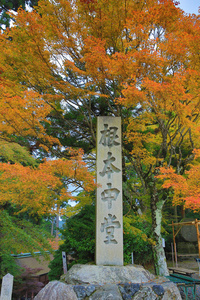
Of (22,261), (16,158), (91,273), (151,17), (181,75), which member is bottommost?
(22,261)

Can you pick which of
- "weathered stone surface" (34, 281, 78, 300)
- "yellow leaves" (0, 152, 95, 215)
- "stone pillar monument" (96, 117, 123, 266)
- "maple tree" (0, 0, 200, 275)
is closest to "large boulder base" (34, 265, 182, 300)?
"weathered stone surface" (34, 281, 78, 300)

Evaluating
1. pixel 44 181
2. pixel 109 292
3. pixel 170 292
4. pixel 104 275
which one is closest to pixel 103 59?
pixel 44 181

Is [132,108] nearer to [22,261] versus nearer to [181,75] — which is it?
[181,75]

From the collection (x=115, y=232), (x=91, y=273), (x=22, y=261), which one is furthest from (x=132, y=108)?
(x=22, y=261)

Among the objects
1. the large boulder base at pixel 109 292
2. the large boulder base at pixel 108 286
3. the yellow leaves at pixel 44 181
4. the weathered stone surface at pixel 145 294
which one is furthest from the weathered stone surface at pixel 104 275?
the yellow leaves at pixel 44 181

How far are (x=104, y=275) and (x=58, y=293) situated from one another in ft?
3.73

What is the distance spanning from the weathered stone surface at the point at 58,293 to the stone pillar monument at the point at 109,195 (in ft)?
3.65

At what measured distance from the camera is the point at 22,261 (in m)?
10.3

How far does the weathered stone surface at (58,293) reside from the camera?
448cm

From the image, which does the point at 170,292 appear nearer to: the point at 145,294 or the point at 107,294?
the point at 145,294

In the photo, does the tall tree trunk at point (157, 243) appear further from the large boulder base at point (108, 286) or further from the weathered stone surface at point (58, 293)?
the weathered stone surface at point (58, 293)

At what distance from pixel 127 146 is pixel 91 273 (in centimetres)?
580

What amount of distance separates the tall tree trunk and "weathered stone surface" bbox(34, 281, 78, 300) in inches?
169

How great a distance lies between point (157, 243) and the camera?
26.5 ft
